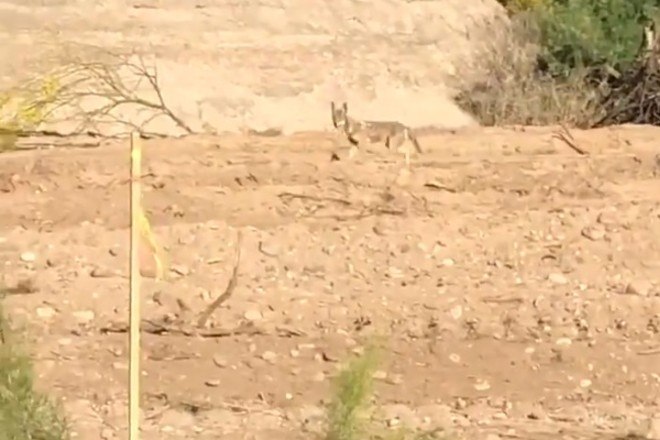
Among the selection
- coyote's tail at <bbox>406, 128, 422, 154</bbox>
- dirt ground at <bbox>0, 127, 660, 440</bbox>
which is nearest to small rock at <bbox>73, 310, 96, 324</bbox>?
dirt ground at <bbox>0, 127, 660, 440</bbox>

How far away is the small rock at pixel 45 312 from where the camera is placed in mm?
8320

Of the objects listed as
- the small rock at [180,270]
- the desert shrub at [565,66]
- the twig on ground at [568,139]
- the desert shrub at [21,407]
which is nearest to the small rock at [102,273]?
the small rock at [180,270]

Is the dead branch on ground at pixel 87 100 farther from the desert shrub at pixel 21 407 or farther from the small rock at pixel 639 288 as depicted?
the desert shrub at pixel 21 407

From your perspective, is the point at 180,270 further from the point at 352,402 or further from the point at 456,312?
the point at 352,402

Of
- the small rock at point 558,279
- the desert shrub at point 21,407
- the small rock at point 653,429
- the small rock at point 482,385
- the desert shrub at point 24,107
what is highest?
the desert shrub at point 24,107

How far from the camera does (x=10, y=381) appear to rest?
5176 millimetres

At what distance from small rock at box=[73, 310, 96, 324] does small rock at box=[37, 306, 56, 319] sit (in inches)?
4.6

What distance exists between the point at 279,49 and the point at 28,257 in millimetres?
9419

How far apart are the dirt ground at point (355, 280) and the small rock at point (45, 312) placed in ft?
0.03

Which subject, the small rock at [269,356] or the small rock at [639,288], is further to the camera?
the small rock at [639,288]

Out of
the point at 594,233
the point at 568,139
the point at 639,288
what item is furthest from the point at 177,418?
the point at 568,139

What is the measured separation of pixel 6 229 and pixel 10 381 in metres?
4.57

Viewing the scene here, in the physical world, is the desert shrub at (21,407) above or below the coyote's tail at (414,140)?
below

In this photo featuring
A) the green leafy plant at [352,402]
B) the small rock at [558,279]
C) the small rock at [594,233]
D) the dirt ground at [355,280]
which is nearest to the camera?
the green leafy plant at [352,402]
